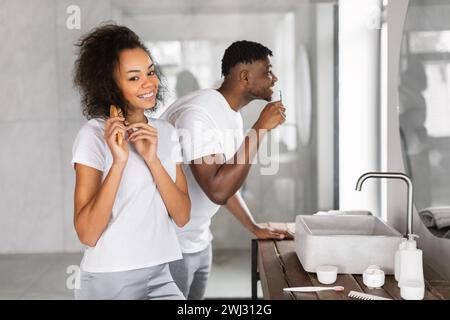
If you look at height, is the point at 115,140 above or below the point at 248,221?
above

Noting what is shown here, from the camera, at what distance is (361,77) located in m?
1.63

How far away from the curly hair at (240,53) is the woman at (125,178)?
215 millimetres

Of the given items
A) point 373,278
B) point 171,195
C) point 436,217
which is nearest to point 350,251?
point 373,278

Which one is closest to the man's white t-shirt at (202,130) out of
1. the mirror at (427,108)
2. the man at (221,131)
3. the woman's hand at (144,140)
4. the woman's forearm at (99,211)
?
the man at (221,131)

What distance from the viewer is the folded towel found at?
1.42 meters

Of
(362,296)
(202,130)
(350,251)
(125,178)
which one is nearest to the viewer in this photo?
(362,296)

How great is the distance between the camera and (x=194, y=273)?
65.7 inches

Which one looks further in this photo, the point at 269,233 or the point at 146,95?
the point at 269,233

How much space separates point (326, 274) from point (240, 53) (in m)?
0.69

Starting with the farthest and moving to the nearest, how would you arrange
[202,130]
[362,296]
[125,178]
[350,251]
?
[202,130] → [125,178] → [350,251] → [362,296]

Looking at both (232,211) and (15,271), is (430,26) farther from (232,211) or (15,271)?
(15,271)

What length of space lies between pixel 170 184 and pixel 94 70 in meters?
0.39

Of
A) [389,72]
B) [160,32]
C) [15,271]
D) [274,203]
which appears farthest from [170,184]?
[389,72]

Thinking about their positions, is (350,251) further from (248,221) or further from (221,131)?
(221,131)
